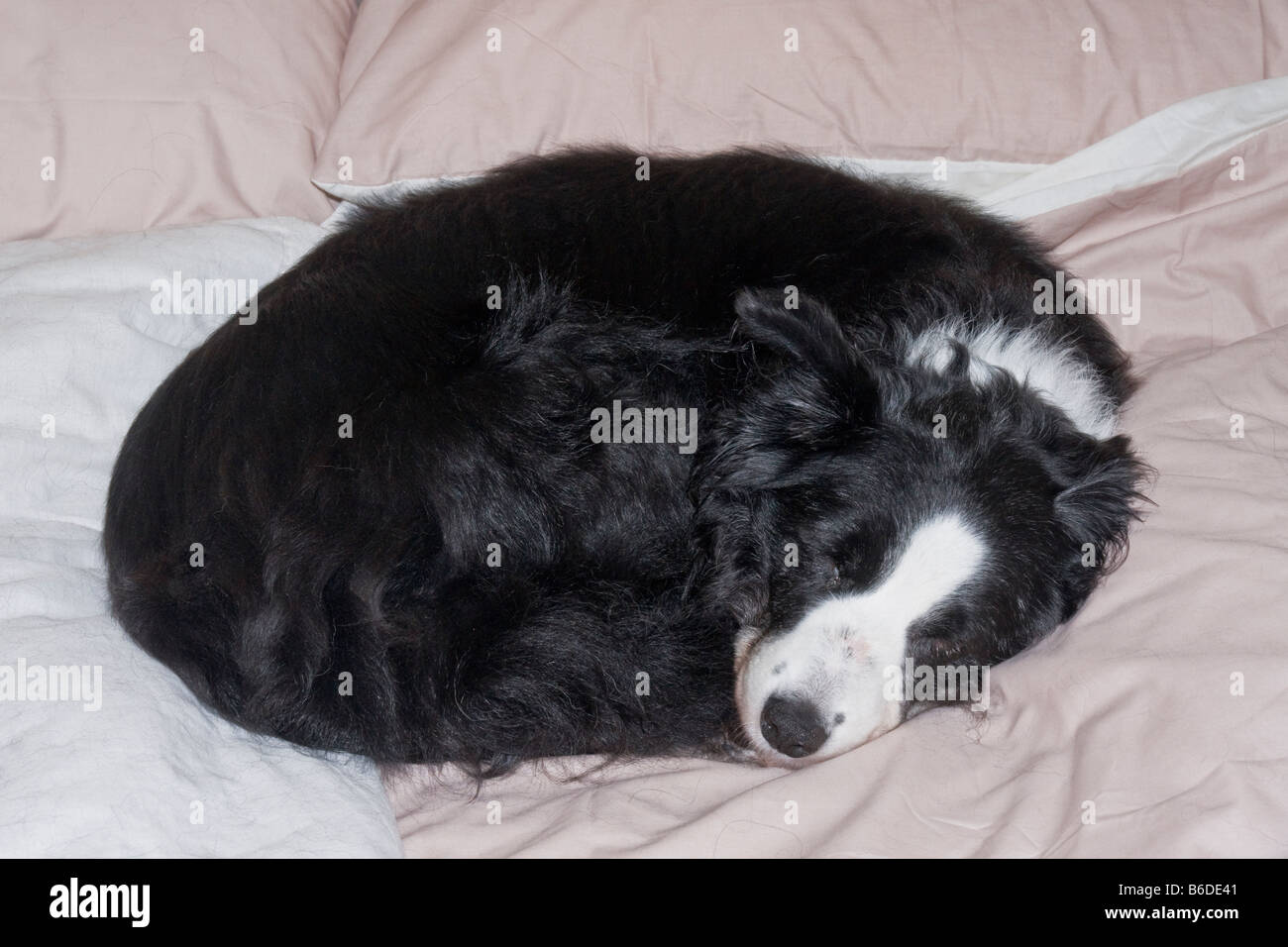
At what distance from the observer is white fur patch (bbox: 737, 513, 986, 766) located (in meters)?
2.41

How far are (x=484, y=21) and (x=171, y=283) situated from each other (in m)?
1.20

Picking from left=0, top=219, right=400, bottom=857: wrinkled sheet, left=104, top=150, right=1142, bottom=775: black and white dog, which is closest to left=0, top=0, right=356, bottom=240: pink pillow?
left=0, top=219, right=400, bottom=857: wrinkled sheet

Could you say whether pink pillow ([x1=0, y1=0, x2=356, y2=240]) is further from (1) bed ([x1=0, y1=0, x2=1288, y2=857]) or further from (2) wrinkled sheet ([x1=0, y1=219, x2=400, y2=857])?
(2) wrinkled sheet ([x1=0, y1=219, x2=400, y2=857])

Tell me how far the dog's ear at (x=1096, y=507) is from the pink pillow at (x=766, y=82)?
124 cm

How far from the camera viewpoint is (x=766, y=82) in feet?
11.3

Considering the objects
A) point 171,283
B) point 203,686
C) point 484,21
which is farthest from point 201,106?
point 203,686

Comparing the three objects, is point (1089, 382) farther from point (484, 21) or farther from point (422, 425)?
point (484, 21)

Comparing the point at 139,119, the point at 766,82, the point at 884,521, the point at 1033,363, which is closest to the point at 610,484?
the point at 884,521

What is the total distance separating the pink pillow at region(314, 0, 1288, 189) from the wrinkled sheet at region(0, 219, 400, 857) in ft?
2.14

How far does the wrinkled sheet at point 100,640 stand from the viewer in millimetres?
2141

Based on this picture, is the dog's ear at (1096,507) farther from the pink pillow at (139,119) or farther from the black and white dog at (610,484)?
the pink pillow at (139,119)

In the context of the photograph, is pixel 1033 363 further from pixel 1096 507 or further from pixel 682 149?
pixel 682 149

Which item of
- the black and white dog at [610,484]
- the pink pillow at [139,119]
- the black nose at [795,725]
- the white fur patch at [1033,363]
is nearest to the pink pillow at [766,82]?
the pink pillow at [139,119]
